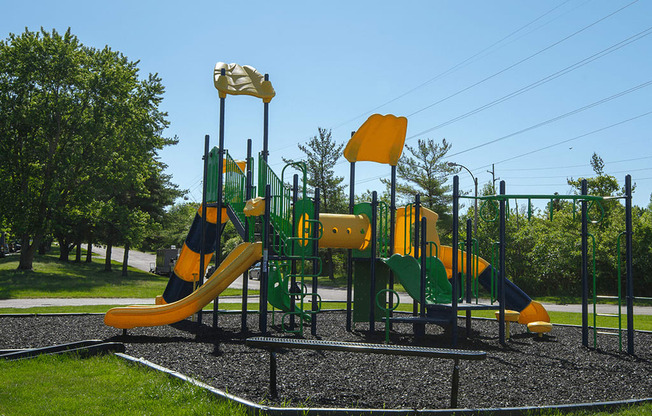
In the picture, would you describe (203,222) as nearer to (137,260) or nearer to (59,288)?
(59,288)

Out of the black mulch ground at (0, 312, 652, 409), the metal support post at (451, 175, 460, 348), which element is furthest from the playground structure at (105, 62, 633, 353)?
the black mulch ground at (0, 312, 652, 409)

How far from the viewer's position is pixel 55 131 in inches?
1180

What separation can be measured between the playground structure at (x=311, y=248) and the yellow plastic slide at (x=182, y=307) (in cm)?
2

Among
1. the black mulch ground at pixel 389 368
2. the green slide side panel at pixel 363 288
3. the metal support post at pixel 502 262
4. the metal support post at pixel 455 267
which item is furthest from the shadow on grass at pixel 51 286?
the metal support post at pixel 502 262

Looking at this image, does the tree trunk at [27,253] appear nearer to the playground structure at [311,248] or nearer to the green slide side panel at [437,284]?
the playground structure at [311,248]

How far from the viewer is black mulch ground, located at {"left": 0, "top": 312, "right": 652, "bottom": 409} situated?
5.66m

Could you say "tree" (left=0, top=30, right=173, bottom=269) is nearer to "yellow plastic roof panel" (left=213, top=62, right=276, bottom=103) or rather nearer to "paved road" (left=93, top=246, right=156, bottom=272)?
"paved road" (left=93, top=246, right=156, bottom=272)

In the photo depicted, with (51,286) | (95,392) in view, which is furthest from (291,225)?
(51,286)

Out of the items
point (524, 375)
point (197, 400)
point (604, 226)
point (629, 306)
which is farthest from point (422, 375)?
point (604, 226)

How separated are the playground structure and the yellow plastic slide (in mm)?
18

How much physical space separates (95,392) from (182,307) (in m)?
4.42

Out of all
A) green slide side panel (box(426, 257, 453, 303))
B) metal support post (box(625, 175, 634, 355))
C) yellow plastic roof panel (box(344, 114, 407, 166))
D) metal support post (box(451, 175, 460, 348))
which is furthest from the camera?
yellow plastic roof panel (box(344, 114, 407, 166))

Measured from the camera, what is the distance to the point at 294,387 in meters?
5.89

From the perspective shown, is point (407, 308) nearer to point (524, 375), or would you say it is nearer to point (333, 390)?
point (524, 375)
